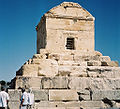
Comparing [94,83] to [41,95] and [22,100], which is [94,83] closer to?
[41,95]

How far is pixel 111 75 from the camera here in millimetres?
9125

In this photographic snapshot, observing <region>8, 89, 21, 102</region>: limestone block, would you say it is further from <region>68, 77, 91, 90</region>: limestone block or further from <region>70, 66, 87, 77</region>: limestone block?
<region>70, 66, 87, 77</region>: limestone block

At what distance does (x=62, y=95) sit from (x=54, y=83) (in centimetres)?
54

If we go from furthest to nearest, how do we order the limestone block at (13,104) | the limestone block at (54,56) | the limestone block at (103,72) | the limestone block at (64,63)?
the limestone block at (54,56) < the limestone block at (64,63) < the limestone block at (103,72) < the limestone block at (13,104)

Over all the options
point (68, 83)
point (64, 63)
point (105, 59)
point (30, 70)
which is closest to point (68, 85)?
point (68, 83)

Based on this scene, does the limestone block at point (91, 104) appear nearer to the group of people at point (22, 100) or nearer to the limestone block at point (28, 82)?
the limestone block at point (28, 82)

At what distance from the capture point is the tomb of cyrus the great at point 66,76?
8.06 m

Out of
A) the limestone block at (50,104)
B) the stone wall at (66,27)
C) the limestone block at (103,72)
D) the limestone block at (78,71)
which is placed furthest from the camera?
the stone wall at (66,27)

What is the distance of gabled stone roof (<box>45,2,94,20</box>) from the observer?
1177 cm

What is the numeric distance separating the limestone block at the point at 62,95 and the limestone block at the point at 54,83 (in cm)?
20

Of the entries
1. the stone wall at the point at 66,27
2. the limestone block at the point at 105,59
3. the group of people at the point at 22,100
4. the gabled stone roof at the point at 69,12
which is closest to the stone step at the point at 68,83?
the group of people at the point at 22,100

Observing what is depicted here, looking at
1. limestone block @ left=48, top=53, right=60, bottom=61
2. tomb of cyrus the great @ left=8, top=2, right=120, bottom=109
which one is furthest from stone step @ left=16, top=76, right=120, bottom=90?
limestone block @ left=48, top=53, right=60, bottom=61

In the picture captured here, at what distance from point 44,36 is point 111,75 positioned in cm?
446

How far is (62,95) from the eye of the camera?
8.13 meters
